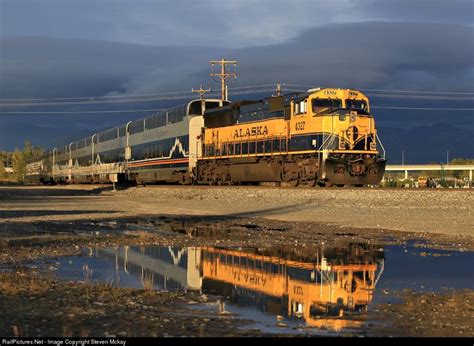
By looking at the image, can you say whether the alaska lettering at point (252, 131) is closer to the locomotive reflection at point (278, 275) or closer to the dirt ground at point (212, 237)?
the dirt ground at point (212, 237)

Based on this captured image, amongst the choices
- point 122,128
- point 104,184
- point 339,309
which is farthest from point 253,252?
point 104,184

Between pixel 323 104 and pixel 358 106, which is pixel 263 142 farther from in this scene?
pixel 358 106

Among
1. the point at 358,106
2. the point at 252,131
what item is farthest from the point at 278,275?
the point at 252,131

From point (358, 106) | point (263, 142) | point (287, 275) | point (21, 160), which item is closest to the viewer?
point (287, 275)

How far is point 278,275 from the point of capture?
9.69 m

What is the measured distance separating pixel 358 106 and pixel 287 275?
2053 centimetres

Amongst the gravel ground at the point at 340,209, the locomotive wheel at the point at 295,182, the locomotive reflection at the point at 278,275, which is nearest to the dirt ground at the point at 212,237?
the gravel ground at the point at 340,209

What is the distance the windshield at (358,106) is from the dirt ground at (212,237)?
5.03 meters

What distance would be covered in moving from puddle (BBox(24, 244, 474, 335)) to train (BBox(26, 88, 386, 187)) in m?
14.4

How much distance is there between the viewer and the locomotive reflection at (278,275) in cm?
732

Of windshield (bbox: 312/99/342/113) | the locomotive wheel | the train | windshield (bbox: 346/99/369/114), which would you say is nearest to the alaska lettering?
the train

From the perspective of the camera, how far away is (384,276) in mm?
9672
